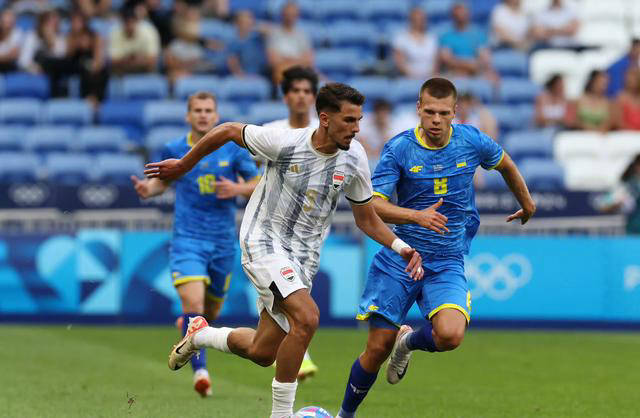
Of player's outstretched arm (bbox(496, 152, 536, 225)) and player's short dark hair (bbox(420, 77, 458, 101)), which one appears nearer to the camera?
player's short dark hair (bbox(420, 77, 458, 101))

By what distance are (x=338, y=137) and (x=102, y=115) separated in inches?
512

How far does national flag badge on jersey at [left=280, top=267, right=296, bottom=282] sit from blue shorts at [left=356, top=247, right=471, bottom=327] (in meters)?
0.89

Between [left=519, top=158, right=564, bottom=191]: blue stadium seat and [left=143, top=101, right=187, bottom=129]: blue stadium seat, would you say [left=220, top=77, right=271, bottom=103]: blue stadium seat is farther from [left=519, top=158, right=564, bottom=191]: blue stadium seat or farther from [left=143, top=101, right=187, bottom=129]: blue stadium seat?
[left=519, top=158, right=564, bottom=191]: blue stadium seat

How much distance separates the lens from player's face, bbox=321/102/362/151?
754 cm

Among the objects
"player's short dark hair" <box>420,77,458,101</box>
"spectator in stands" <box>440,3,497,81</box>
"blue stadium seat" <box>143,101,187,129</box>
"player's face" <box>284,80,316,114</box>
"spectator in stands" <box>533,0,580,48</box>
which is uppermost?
"spectator in stands" <box>533,0,580,48</box>

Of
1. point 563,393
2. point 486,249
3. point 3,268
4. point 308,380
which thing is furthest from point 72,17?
point 563,393

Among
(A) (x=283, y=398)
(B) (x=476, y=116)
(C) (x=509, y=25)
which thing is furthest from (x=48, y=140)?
(A) (x=283, y=398)

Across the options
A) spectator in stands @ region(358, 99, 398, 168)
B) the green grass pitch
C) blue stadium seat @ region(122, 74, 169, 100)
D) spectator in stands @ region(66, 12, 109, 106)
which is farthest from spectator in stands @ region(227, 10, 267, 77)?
the green grass pitch

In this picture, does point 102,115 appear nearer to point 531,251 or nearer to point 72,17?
point 72,17

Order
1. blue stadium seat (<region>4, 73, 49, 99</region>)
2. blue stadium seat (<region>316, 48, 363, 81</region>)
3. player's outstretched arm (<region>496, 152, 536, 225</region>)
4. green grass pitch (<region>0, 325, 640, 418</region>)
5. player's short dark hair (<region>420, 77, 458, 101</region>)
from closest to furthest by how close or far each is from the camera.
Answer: player's short dark hair (<region>420, 77, 458, 101</region>) < player's outstretched arm (<region>496, 152, 536, 225</region>) < green grass pitch (<region>0, 325, 640, 418</region>) < blue stadium seat (<region>4, 73, 49, 99</region>) < blue stadium seat (<region>316, 48, 363, 81</region>)

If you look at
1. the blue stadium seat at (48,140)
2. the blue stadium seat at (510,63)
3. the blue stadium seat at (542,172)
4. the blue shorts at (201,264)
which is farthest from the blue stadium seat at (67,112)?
the blue shorts at (201,264)

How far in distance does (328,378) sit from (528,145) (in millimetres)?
9389

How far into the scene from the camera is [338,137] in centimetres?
758

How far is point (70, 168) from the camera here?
18469 mm
